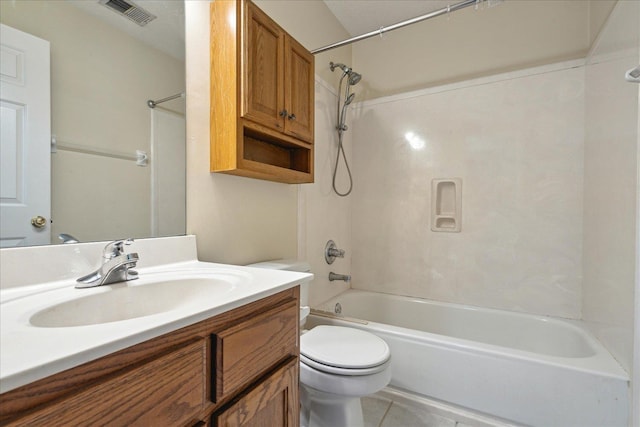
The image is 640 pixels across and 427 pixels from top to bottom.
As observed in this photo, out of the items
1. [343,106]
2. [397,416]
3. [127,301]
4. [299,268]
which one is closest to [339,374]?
[299,268]

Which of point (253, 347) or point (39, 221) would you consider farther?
point (39, 221)

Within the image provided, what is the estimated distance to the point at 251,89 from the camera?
1.23 meters

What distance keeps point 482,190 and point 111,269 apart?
2129mm

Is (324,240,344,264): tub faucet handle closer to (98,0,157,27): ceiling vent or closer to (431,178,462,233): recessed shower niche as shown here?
(431,178,462,233): recessed shower niche

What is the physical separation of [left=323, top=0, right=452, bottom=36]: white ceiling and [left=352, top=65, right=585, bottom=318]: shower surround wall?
1.88ft

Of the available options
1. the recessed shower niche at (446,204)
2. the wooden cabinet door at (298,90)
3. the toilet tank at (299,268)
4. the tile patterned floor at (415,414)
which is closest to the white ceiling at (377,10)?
the wooden cabinet door at (298,90)

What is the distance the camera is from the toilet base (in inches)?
47.1

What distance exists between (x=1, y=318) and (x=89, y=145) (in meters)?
0.57

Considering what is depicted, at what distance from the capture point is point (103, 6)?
971mm

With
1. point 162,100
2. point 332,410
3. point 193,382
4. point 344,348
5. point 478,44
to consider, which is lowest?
point 332,410

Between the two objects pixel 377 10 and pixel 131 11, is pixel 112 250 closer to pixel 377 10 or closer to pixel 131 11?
pixel 131 11

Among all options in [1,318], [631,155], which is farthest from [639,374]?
[1,318]

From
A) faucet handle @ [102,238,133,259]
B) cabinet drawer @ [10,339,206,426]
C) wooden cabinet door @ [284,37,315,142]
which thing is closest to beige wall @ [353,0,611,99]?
wooden cabinet door @ [284,37,315,142]

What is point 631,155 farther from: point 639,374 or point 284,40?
point 284,40
